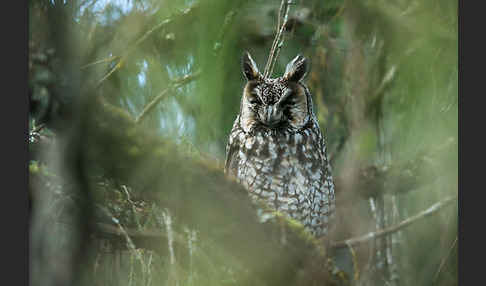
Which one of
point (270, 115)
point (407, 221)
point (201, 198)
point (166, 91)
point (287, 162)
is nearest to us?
point (201, 198)

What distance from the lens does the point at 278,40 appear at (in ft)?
4.71

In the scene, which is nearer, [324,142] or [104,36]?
[104,36]

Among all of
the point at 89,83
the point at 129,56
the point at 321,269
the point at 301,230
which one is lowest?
the point at 321,269

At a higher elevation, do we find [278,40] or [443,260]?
[278,40]

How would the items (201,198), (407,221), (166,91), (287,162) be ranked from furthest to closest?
(287,162) < (407,221) < (166,91) < (201,198)

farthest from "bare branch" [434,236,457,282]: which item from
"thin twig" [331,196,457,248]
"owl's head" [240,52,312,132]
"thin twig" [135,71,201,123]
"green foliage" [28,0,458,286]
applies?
"thin twig" [135,71,201,123]

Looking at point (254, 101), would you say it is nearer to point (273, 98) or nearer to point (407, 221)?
point (273, 98)

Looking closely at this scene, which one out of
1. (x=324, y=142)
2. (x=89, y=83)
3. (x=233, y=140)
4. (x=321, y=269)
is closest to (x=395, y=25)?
(x=324, y=142)

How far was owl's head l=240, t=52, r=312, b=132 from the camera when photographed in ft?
4.82

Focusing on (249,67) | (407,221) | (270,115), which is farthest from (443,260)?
(249,67)

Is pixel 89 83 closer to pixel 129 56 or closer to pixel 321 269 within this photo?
pixel 129 56

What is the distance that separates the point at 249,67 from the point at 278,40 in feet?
0.38

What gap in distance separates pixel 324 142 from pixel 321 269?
50 centimetres

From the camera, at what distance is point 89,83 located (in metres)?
1.02
